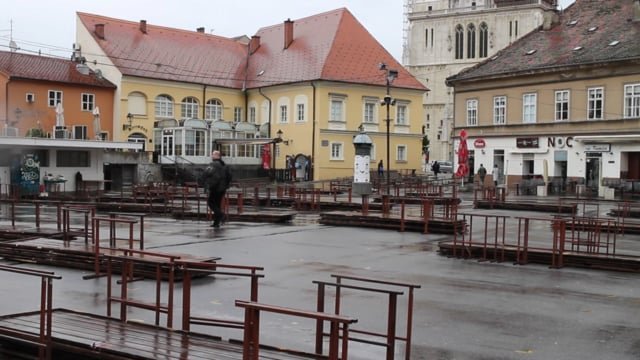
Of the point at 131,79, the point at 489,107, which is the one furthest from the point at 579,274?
the point at 131,79

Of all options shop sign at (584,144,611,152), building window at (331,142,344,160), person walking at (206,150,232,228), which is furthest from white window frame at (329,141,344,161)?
person walking at (206,150,232,228)

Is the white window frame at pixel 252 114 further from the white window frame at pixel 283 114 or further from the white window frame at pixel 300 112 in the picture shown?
the white window frame at pixel 300 112

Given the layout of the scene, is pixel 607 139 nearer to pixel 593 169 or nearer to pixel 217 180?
pixel 593 169

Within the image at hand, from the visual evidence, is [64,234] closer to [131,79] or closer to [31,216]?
[31,216]

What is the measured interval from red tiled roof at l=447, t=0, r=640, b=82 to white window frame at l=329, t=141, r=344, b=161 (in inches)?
425

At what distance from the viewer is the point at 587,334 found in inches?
340

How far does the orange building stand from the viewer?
1960 inches

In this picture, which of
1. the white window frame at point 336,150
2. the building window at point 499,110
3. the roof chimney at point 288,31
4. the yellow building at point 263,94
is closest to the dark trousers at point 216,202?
the building window at point 499,110

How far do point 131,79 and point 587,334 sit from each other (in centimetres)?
5115

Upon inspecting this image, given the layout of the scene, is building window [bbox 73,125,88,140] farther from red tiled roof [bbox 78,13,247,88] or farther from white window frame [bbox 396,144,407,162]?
white window frame [bbox 396,144,407,162]

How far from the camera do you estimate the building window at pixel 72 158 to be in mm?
40562

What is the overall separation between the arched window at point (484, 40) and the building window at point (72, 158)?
7907cm

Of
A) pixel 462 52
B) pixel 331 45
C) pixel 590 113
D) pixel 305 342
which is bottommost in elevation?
pixel 305 342

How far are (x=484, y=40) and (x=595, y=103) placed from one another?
68.6 m
